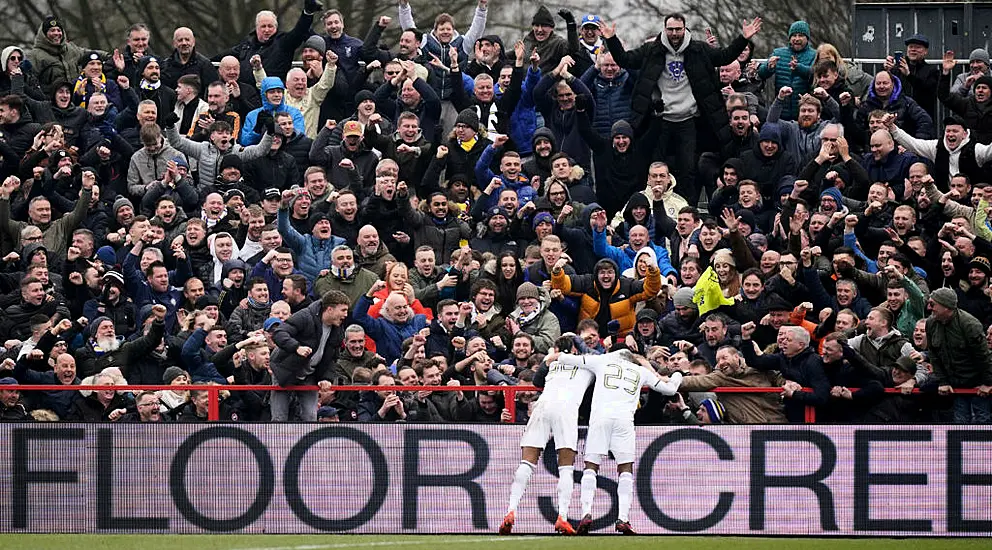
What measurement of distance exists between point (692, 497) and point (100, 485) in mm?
5090

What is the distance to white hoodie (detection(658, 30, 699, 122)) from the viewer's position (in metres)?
22.6

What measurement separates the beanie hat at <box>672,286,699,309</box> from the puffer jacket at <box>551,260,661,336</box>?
46 centimetres

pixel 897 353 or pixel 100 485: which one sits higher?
pixel 897 353

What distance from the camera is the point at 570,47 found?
23078mm

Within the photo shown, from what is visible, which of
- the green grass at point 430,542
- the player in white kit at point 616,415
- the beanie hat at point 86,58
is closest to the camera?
the green grass at point 430,542

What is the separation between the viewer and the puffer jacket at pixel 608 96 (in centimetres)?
2275

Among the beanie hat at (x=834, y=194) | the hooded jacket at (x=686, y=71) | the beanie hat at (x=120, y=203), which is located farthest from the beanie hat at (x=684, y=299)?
the beanie hat at (x=120, y=203)

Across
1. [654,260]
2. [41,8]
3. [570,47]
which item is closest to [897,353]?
[654,260]

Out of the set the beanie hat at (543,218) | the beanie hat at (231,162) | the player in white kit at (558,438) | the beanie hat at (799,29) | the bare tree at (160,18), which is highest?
the bare tree at (160,18)

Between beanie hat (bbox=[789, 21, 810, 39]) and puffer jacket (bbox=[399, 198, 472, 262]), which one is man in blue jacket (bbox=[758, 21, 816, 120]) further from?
puffer jacket (bbox=[399, 198, 472, 262])

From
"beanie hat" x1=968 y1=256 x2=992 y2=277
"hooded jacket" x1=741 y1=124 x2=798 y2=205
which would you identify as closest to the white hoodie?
"hooded jacket" x1=741 y1=124 x2=798 y2=205

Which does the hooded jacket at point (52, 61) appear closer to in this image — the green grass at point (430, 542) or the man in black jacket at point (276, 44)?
the man in black jacket at point (276, 44)

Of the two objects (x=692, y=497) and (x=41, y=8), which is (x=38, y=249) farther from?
(x=41, y=8)

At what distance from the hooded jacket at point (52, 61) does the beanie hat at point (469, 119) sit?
4.97 metres
